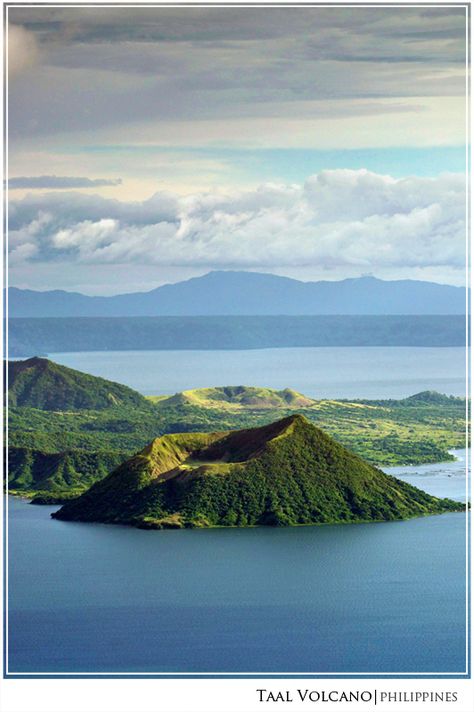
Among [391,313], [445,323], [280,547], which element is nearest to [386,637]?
[280,547]

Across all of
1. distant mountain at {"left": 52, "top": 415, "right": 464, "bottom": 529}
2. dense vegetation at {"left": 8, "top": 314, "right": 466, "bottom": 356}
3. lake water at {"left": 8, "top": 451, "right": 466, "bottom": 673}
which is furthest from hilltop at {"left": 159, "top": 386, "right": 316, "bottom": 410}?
dense vegetation at {"left": 8, "top": 314, "right": 466, "bottom": 356}

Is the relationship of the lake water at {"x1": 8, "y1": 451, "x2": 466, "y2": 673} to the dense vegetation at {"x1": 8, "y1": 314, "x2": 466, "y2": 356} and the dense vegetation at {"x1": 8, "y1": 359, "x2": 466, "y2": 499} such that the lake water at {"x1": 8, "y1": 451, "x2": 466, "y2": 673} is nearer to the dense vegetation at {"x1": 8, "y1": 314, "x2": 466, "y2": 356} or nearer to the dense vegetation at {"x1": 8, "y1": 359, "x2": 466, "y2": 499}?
the dense vegetation at {"x1": 8, "y1": 359, "x2": 466, "y2": 499}

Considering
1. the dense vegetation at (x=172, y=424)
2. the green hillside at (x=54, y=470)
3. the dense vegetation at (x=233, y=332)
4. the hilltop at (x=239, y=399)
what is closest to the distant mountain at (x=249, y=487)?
the dense vegetation at (x=172, y=424)

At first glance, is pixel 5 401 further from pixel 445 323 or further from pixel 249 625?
pixel 445 323

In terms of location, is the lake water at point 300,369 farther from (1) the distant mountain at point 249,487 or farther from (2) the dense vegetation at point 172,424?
(1) the distant mountain at point 249,487

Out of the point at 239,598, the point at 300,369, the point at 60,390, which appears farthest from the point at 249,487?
the point at 300,369
